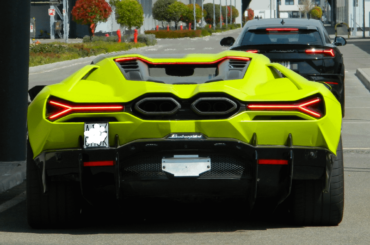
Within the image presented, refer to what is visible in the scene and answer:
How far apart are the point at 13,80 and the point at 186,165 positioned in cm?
387

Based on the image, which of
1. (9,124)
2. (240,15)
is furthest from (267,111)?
(240,15)

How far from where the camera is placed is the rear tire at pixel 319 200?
5191 mm

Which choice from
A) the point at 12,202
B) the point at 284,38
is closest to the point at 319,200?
the point at 12,202

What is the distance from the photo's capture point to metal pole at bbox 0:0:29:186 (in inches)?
317

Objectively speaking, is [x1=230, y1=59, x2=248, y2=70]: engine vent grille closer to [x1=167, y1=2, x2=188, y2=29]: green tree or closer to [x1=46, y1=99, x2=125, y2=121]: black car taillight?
[x1=46, y1=99, x2=125, y2=121]: black car taillight

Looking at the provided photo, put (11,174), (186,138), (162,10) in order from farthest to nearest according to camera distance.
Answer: (162,10), (11,174), (186,138)

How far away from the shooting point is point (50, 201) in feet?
17.0

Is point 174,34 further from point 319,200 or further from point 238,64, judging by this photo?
point 319,200

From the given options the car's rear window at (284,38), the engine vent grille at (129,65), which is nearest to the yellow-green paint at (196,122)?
the engine vent grille at (129,65)

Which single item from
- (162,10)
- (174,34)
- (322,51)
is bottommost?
→ (322,51)

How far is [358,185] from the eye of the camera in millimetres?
7133

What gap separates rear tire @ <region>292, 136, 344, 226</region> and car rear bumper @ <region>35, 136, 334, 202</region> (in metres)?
0.29

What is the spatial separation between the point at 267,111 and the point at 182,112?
549mm

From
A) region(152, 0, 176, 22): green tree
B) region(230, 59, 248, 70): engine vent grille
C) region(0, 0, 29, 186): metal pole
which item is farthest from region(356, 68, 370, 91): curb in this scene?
region(152, 0, 176, 22): green tree
